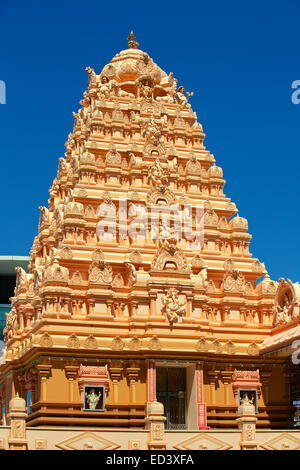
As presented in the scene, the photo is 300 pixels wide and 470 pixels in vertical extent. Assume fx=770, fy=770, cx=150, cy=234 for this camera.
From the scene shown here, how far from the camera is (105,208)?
42.4 metres

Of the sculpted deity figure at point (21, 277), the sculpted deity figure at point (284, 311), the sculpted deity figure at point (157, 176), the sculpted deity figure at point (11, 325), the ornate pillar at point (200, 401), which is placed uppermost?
the sculpted deity figure at point (157, 176)

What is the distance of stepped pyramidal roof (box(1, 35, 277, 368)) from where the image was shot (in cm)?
3853

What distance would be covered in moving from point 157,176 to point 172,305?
28.7 ft

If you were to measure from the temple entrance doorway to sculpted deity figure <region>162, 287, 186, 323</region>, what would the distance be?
2.84 metres

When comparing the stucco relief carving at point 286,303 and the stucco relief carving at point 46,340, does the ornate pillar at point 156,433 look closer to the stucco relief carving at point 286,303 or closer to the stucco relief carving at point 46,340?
the stucco relief carving at point 46,340

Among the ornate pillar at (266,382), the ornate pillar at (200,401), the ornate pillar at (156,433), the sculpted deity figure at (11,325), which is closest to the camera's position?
the ornate pillar at (156,433)

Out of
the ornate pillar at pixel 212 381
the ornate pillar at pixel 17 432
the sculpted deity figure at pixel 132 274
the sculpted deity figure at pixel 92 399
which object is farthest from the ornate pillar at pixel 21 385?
the ornate pillar at pixel 17 432

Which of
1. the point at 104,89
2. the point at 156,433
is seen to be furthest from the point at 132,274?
the point at 104,89

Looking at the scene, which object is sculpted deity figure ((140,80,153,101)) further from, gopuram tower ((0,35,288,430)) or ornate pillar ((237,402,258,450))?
ornate pillar ((237,402,258,450))

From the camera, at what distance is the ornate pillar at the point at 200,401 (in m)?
37.2

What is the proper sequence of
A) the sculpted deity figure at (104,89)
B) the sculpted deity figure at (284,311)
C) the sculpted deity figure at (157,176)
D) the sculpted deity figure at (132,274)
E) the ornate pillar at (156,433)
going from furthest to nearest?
the sculpted deity figure at (104,89), the sculpted deity figure at (157,176), the sculpted deity figure at (132,274), the sculpted deity figure at (284,311), the ornate pillar at (156,433)

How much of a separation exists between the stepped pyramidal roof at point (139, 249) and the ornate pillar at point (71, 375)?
62cm

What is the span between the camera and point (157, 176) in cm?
4425
